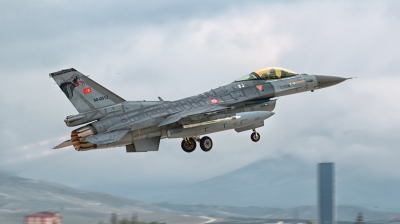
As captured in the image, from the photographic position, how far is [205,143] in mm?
25359

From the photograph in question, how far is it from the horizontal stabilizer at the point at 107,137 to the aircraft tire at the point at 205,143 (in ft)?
11.2

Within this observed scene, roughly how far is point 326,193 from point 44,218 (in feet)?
102

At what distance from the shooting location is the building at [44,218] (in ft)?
236

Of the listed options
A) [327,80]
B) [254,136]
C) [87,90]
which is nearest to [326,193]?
[327,80]

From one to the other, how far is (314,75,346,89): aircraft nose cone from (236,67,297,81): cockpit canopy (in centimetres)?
127

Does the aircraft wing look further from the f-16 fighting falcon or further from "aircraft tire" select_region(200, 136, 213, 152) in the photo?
"aircraft tire" select_region(200, 136, 213, 152)

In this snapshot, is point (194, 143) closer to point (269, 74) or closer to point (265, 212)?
point (269, 74)

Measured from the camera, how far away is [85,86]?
2384cm

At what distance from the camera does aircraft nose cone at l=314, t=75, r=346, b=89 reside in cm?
2739

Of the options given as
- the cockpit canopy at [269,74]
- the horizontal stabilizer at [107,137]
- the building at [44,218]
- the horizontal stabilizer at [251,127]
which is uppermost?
the cockpit canopy at [269,74]

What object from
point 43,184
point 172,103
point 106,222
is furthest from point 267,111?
point 43,184

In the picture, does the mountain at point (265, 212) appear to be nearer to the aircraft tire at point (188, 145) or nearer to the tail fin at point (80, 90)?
the aircraft tire at point (188, 145)

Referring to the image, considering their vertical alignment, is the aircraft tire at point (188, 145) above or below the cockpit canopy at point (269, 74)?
below

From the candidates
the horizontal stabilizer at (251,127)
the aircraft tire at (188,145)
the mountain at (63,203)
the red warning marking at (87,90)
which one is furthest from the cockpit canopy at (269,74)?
the mountain at (63,203)
